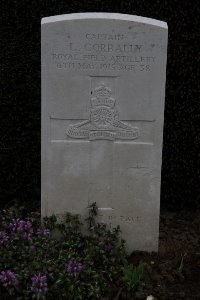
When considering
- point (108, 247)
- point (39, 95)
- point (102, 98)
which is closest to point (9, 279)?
point (108, 247)

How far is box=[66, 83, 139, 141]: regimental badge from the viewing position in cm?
418

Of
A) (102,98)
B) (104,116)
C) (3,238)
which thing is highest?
(102,98)

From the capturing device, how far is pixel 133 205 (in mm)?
4449

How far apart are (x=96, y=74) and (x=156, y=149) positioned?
75cm

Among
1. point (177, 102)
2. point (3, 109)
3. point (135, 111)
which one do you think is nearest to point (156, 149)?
point (135, 111)

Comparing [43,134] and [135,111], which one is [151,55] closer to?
[135,111]

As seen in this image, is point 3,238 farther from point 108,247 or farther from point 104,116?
point 104,116

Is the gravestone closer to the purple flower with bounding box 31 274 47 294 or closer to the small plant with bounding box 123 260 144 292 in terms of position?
the small plant with bounding box 123 260 144 292

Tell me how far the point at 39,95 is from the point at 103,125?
46.9 inches

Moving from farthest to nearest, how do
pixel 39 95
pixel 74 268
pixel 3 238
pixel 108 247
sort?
pixel 39 95
pixel 108 247
pixel 3 238
pixel 74 268

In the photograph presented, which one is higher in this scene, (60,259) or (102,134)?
(102,134)

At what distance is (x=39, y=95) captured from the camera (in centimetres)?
522

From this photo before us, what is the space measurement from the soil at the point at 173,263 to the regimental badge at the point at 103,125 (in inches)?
40.0

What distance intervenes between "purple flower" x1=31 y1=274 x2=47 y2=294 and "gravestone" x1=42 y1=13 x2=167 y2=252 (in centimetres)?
86
